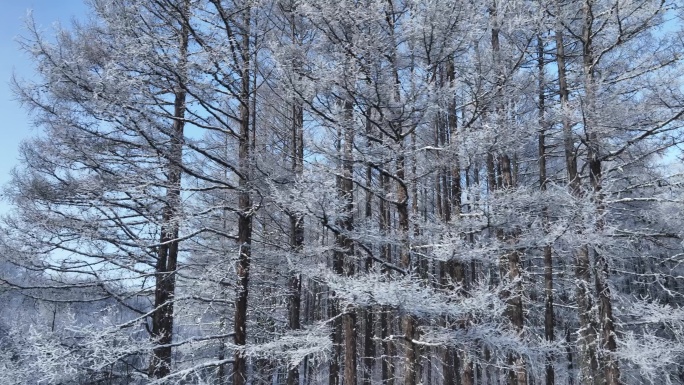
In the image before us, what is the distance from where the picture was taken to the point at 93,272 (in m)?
7.80

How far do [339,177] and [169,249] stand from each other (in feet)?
11.3

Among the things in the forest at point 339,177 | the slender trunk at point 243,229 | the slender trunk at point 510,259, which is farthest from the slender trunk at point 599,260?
the slender trunk at point 243,229

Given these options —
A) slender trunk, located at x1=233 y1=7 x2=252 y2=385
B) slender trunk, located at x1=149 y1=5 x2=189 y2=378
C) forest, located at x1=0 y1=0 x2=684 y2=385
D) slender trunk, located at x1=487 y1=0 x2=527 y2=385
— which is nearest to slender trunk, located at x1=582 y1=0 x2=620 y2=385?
forest, located at x1=0 y1=0 x2=684 y2=385

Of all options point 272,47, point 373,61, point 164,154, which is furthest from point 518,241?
point 164,154

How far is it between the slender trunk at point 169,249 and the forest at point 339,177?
0.05 m

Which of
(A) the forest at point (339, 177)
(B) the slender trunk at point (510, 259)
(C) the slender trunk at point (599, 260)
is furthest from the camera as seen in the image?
(C) the slender trunk at point (599, 260)

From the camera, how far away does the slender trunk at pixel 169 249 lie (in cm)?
690

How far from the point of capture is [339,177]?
732 centimetres

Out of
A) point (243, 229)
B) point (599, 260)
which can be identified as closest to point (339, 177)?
point (243, 229)

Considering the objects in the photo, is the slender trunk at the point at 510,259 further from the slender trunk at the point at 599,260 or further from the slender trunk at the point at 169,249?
the slender trunk at the point at 169,249

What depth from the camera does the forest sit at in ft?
19.4

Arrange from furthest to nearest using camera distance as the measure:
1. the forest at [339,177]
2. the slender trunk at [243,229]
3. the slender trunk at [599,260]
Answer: the slender trunk at [599,260]
the slender trunk at [243,229]
the forest at [339,177]

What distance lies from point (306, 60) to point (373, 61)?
3.48 feet

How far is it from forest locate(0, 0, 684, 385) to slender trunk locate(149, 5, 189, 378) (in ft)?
0.17
